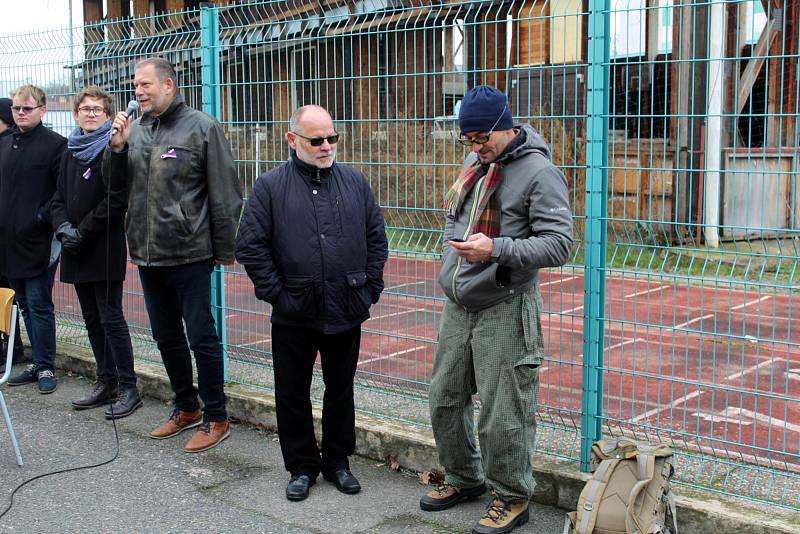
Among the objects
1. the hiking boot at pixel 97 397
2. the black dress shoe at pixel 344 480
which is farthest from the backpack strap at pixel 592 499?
the hiking boot at pixel 97 397

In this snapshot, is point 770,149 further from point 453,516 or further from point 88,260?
point 88,260

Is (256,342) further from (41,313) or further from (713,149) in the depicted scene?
(713,149)

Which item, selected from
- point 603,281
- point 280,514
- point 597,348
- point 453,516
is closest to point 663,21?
point 603,281

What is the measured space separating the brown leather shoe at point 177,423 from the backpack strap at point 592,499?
2809 mm

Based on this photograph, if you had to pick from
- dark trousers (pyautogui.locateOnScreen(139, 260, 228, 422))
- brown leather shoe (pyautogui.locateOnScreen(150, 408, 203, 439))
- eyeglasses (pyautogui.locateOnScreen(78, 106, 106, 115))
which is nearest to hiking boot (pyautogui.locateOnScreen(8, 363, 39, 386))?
brown leather shoe (pyautogui.locateOnScreen(150, 408, 203, 439))

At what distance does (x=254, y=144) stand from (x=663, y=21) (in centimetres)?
275

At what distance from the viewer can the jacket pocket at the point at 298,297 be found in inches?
170

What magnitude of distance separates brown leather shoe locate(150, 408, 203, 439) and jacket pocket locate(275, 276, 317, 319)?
5.35 ft

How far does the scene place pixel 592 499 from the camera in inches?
142

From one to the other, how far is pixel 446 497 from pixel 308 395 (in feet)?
2.88

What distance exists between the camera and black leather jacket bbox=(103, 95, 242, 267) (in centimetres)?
509

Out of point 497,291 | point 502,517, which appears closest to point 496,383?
point 497,291

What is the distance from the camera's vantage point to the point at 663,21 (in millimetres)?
4090

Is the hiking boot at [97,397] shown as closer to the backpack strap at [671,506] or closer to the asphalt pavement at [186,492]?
the asphalt pavement at [186,492]
